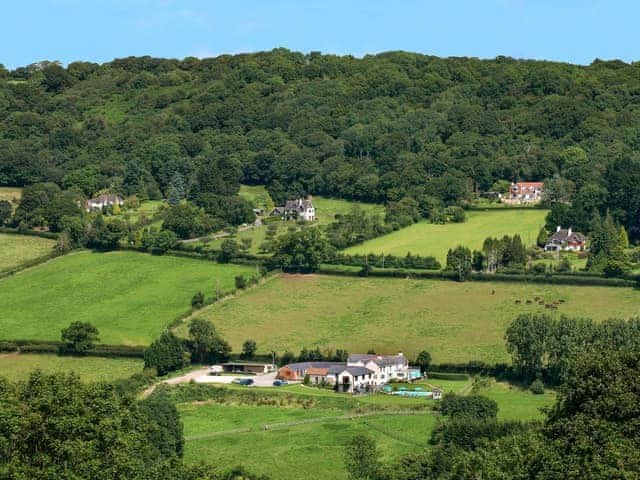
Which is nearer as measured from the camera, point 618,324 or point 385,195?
point 618,324

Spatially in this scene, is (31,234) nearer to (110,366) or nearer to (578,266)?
(110,366)

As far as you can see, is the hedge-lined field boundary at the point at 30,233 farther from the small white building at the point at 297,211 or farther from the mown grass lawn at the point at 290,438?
the mown grass lawn at the point at 290,438

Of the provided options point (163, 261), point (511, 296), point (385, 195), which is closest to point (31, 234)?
point (163, 261)

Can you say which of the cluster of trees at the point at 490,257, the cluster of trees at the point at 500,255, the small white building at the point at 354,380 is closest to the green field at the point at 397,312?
the cluster of trees at the point at 490,257

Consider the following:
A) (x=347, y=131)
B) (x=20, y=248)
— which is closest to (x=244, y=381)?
(x=20, y=248)

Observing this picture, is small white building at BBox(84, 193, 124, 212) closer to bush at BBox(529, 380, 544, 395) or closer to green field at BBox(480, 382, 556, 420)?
green field at BBox(480, 382, 556, 420)

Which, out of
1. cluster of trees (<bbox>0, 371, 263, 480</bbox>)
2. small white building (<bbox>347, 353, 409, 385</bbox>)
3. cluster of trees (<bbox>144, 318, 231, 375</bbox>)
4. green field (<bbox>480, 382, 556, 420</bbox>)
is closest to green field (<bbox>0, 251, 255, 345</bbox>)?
cluster of trees (<bbox>144, 318, 231, 375</bbox>)
